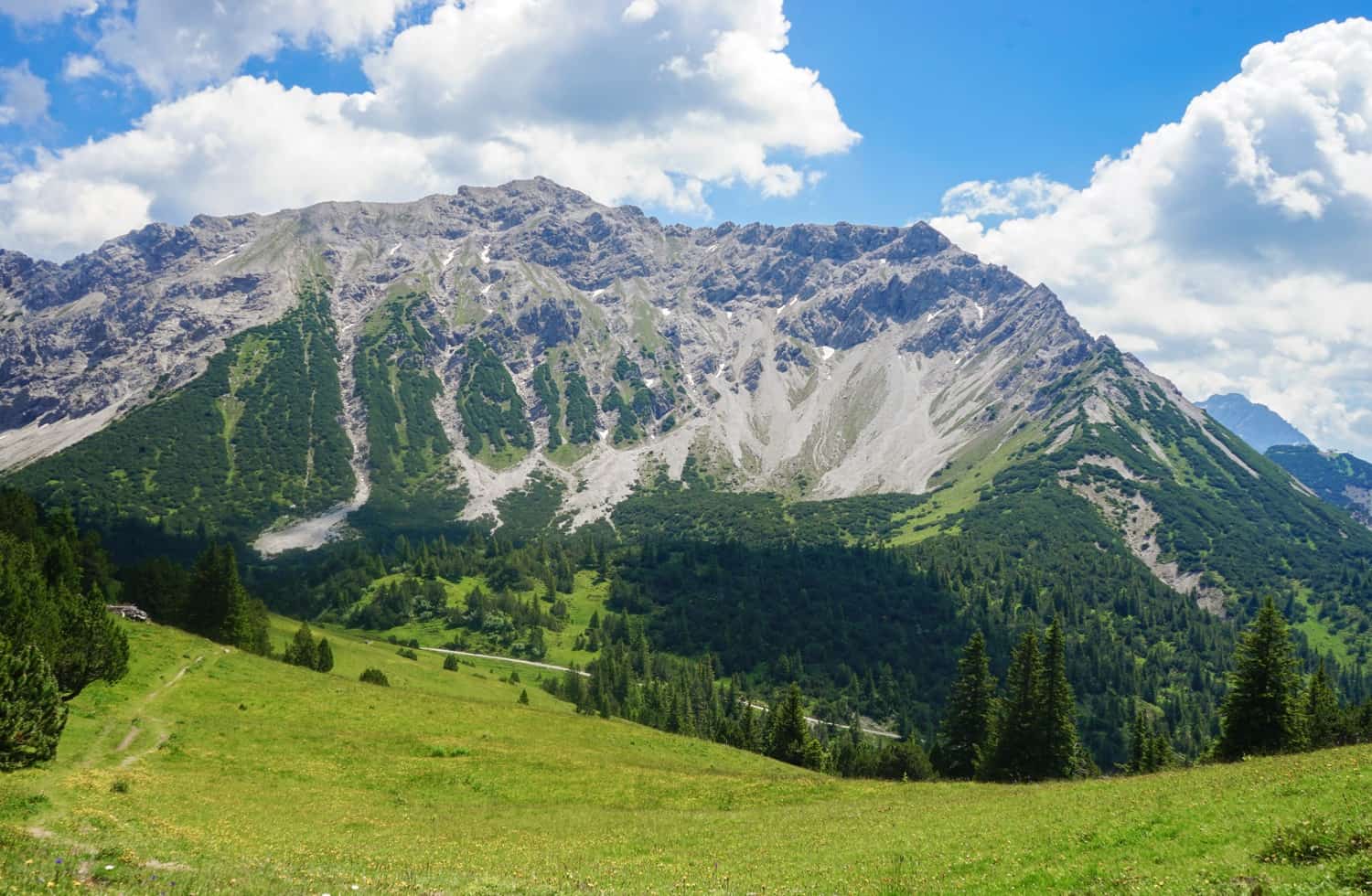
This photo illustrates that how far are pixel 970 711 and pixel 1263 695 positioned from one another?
25.0 meters

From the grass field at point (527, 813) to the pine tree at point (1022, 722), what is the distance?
19.8 metres

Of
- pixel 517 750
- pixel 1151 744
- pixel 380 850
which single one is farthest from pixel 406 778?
pixel 1151 744

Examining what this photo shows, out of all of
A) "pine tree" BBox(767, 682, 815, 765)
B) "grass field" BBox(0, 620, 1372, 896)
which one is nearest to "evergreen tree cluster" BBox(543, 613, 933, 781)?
"pine tree" BBox(767, 682, 815, 765)

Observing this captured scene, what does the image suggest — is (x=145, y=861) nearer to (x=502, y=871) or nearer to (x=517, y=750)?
(x=502, y=871)

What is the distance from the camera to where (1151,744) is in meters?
87.4

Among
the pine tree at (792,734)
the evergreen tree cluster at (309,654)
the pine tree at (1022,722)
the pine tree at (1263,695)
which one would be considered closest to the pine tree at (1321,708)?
the pine tree at (1263,695)

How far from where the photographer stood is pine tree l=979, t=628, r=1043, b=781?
67.6 m

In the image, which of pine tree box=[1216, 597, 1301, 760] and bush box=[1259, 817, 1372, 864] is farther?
pine tree box=[1216, 597, 1301, 760]

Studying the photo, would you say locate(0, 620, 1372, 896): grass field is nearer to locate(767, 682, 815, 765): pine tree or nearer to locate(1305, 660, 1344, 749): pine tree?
locate(767, 682, 815, 765): pine tree

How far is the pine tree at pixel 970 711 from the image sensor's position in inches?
3029

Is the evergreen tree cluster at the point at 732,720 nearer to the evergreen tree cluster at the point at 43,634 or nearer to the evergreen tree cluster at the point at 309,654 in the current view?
the evergreen tree cluster at the point at 309,654

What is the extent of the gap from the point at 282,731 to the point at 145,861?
3498 cm

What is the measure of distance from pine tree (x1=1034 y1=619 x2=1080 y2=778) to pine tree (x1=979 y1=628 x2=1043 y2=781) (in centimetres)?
47

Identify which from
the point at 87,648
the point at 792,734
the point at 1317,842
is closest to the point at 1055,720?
the point at 792,734
